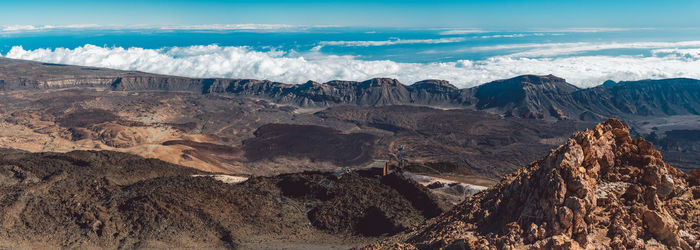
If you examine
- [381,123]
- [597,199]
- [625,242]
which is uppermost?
[597,199]

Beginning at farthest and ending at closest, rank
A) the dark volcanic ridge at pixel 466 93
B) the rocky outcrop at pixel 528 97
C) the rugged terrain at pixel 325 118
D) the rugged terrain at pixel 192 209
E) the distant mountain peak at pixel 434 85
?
the distant mountain peak at pixel 434 85
the dark volcanic ridge at pixel 466 93
the rocky outcrop at pixel 528 97
the rugged terrain at pixel 325 118
the rugged terrain at pixel 192 209

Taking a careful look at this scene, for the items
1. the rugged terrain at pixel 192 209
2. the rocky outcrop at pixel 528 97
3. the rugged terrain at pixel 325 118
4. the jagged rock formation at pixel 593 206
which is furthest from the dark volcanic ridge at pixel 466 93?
the jagged rock formation at pixel 593 206

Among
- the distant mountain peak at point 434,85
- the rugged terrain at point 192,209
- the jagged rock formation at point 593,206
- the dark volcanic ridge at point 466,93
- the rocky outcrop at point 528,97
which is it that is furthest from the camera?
the distant mountain peak at point 434,85

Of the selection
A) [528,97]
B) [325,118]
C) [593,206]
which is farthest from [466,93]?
[593,206]

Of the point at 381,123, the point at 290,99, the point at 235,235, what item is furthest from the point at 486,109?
the point at 235,235

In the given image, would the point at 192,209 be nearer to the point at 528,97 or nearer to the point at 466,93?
the point at 528,97

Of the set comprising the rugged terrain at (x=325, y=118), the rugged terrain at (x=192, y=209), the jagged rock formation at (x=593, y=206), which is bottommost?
the rugged terrain at (x=325, y=118)

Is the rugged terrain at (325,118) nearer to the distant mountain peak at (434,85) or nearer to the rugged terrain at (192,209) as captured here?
the distant mountain peak at (434,85)

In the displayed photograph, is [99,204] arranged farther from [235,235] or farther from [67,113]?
[67,113]
